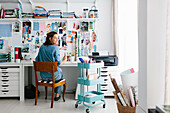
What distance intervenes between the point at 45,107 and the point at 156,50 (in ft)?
7.52

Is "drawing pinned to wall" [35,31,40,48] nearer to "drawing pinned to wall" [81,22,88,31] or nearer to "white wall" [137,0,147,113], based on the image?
"drawing pinned to wall" [81,22,88,31]

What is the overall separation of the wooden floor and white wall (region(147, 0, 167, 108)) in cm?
152

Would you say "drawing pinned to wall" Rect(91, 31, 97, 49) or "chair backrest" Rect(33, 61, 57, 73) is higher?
"drawing pinned to wall" Rect(91, 31, 97, 49)

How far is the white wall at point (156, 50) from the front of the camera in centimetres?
156

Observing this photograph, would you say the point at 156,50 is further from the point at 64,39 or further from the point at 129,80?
the point at 64,39

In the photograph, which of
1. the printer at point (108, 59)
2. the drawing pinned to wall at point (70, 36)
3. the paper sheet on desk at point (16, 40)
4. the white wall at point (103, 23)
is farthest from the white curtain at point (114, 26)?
the paper sheet on desk at point (16, 40)

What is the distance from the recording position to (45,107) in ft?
10.7

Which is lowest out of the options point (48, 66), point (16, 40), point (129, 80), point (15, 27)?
point (129, 80)

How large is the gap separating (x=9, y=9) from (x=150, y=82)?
3684 millimetres

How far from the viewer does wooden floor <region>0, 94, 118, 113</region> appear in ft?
9.98

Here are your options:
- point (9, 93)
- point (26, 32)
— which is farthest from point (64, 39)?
point (9, 93)

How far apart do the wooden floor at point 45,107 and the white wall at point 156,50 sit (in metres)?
1.52

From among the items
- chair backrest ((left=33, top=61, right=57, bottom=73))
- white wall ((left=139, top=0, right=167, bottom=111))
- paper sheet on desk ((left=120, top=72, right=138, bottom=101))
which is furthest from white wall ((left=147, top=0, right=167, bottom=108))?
chair backrest ((left=33, top=61, right=57, bottom=73))

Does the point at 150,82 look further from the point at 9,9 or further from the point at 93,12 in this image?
the point at 9,9
